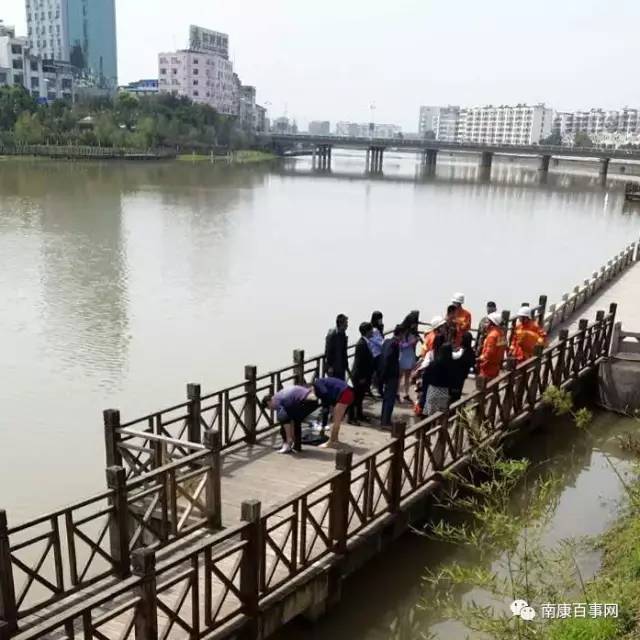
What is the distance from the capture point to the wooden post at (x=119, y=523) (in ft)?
19.1

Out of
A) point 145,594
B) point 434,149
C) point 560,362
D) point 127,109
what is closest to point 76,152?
point 127,109

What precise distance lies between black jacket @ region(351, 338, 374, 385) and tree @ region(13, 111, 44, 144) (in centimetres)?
7288

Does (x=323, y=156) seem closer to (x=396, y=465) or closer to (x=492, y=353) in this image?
(x=492, y=353)

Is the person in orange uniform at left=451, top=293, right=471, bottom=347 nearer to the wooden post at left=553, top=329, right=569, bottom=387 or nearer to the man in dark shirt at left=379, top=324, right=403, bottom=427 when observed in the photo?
the man in dark shirt at left=379, top=324, right=403, bottom=427

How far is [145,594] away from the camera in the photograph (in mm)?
4520

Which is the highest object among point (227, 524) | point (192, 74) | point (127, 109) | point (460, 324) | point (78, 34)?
point (78, 34)

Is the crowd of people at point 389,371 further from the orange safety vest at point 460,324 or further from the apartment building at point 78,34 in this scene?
the apartment building at point 78,34

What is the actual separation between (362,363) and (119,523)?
12.3ft

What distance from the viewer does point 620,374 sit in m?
12.0

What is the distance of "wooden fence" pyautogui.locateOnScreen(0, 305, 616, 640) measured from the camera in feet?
15.1

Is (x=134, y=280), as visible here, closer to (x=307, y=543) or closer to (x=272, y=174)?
(x=307, y=543)

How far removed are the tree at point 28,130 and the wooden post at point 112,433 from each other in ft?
241

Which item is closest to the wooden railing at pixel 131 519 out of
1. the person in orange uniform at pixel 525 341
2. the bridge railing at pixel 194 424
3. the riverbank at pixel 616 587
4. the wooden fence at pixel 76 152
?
the bridge railing at pixel 194 424

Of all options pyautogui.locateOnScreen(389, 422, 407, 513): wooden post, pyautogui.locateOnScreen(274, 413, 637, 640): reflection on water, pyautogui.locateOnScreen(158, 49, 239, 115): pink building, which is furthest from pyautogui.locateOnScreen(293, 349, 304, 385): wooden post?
pyautogui.locateOnScreen(158, 49, 239, 115): pink building
